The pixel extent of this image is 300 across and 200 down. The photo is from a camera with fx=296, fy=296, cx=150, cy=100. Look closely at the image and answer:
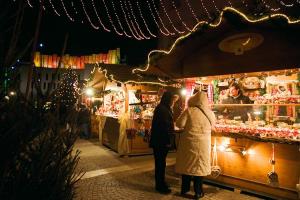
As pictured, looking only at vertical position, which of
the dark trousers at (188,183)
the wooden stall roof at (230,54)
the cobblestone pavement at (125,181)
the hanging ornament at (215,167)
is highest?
the wooden stall roof at (230,54)

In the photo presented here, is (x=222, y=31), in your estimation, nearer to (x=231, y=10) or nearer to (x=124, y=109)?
(x=231, y=10)

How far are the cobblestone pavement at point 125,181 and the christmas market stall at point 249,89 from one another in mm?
688

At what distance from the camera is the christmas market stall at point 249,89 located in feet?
19.7

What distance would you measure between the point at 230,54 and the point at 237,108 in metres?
2.24

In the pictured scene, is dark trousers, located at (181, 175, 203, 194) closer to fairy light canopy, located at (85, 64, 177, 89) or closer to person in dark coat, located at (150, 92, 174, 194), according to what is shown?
person in dark coat, located at (150, 92, 174, 194)

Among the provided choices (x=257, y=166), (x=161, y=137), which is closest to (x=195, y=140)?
(x=161, y=137)

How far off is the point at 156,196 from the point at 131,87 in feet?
21.0

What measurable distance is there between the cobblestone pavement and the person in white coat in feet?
2.17

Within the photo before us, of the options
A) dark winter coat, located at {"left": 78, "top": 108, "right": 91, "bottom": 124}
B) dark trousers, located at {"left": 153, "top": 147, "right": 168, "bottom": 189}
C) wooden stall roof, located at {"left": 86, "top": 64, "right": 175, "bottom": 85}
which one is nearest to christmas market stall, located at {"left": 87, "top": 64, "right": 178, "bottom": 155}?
wooden stall roof, located at {"left": 86, "top": 64, "right": 175, "bottom": 85}

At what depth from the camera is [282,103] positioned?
24.0 feet

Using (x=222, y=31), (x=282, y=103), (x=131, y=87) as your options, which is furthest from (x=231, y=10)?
(x=131, y=87)

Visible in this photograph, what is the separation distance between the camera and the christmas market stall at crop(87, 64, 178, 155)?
11.1m

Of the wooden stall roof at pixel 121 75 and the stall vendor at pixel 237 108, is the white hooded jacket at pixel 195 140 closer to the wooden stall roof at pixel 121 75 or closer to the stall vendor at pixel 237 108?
the stall vendor at pixel 237 108

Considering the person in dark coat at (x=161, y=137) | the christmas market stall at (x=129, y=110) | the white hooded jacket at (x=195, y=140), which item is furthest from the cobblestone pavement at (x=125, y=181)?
the white hooded jacket at (x=195, y=140)
